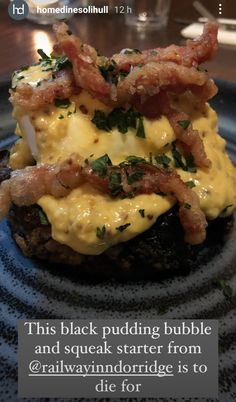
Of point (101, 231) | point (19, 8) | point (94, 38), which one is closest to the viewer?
point (101, 231)

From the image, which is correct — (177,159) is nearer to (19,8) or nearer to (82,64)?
(82,64)

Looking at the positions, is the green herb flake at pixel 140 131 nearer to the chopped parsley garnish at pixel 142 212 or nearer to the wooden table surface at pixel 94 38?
the chopped parsley garnish at pixel 142 212

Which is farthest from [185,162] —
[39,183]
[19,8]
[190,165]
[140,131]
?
[19,8]

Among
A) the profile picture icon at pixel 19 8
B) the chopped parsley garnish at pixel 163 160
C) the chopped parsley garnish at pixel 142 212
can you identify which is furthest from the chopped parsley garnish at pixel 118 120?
A: the profile picture icon at pixel 19 8

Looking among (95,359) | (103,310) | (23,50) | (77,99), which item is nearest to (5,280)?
(103,310)

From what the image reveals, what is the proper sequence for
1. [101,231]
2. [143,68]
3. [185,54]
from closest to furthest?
Result: 1. [101,231]
2. [143,68]
3. [185,54]

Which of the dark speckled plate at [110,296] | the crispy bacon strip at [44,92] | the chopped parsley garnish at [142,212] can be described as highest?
the crispy bacon strip at [44,92]

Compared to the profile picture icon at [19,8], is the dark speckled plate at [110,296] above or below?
below

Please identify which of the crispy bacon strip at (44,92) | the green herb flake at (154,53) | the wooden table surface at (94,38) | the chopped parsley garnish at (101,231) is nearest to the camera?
the chopped parsley garnish at (101,231)
